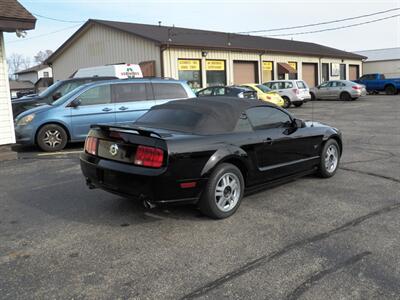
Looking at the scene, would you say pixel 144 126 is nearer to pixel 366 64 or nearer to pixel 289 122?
pixel 289 122

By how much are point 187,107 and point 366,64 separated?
48.9m

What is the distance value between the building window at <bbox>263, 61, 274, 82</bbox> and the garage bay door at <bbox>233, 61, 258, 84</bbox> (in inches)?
36.7

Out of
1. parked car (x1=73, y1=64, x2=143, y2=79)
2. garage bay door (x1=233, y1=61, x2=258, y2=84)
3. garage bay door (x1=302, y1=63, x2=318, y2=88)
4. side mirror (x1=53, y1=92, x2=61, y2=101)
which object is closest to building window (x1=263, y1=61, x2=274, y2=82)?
garage bay door (x1=233, y1=61, x2=258, y2=84)

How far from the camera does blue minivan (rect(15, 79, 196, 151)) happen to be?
960 cm

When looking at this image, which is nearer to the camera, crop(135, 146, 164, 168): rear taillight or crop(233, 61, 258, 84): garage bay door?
crop(135, 146, 164, 168): rear taillight

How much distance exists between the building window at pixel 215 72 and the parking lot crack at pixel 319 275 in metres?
22.5

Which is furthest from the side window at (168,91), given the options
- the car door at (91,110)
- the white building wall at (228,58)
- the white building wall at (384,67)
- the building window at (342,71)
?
the white building wall at (384,67)

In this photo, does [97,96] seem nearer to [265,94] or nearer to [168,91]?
[168,91]

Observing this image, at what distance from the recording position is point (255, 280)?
340 cm

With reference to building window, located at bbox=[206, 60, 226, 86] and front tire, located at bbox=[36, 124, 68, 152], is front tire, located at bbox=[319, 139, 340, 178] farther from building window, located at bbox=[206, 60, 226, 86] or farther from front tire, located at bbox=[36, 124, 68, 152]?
building window, located at bbox=[206, 60, 226, 86]

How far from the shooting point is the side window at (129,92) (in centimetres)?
1039

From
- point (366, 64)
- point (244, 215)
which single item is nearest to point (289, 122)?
point (244, 215)

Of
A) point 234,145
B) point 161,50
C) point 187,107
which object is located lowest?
point 234,145

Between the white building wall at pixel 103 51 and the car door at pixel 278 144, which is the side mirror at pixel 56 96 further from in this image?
the white building wall at pixel 103 51
